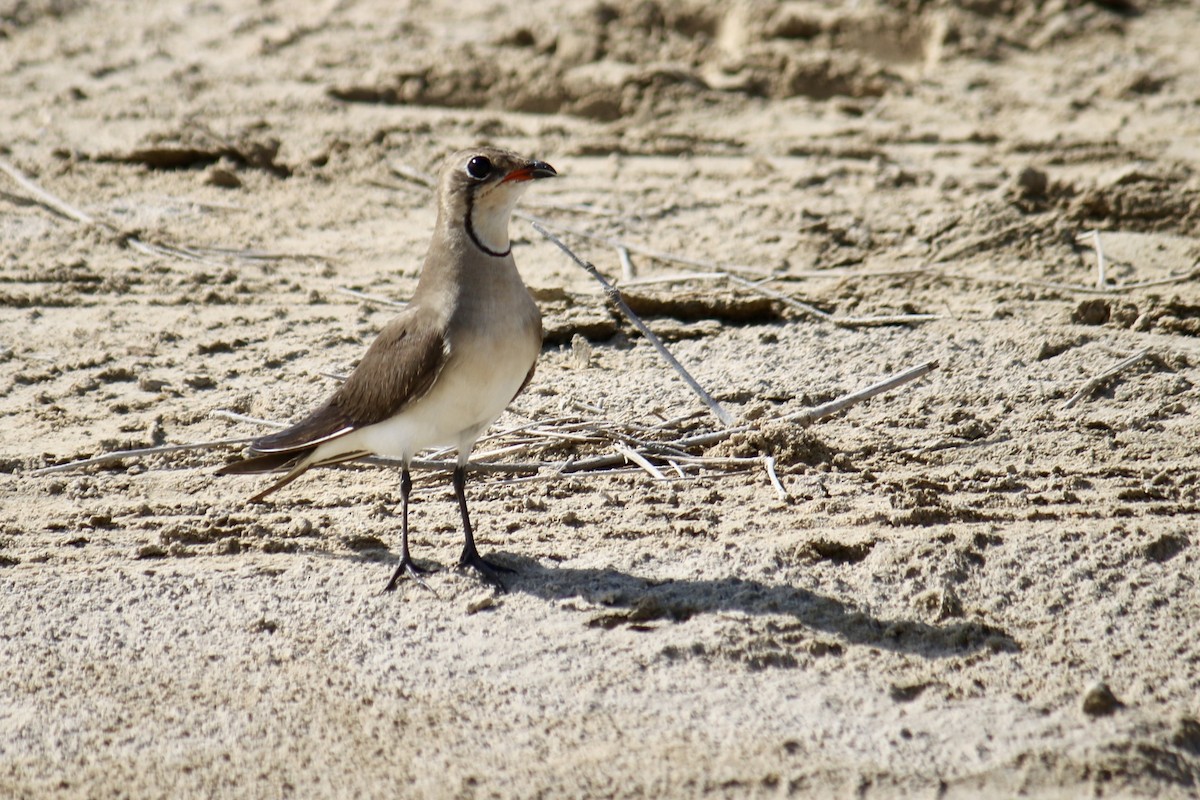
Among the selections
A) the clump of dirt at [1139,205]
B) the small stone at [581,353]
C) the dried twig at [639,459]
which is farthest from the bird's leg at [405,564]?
the clump of dirt at [1139,205]

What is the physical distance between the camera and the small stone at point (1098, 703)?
3.62 meters

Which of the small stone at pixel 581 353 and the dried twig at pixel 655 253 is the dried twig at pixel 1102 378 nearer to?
the dried twig at pixel 655 253

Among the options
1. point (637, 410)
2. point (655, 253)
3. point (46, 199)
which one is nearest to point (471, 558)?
point (637, 410)

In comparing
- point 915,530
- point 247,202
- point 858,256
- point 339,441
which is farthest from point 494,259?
point 247,202

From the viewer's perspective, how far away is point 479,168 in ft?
14.9

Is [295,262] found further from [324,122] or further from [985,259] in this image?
[985,259]

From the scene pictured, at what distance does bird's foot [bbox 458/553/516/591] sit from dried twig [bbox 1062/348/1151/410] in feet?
7.19

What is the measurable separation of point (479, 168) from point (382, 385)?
2.43ft

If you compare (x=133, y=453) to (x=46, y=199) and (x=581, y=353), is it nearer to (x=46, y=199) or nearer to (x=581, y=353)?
(x=581, y=353)

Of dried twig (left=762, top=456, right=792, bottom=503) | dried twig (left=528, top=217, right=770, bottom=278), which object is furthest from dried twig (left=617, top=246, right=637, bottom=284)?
dried twig (left=762, top=456, right=792, bottom=503)

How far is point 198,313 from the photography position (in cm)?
631

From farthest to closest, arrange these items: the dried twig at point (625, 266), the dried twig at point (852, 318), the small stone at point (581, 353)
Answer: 1. the dried twig at point (625, 266)
2. the dried twig at point (852, 318)
3. the small stone at point (581, 353)

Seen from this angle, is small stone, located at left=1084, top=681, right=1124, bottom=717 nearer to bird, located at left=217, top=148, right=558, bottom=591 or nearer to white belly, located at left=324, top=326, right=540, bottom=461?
bird, located at left=217, top=148, right=558, bottom=591

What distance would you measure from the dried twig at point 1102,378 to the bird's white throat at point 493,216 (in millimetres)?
2144
